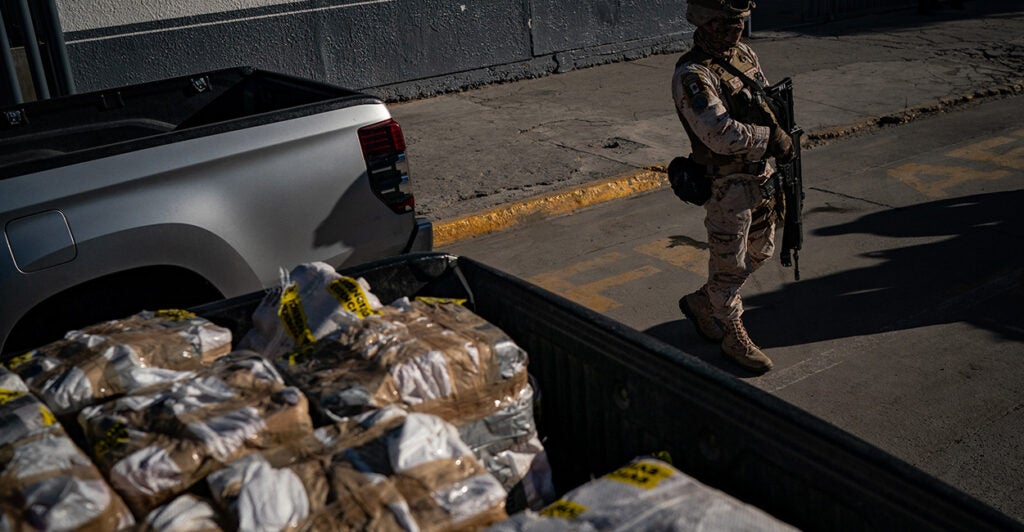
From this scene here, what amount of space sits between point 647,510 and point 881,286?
14.7 feet

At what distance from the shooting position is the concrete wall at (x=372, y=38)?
30.3 feet

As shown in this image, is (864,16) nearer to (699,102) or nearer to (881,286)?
(881,286)

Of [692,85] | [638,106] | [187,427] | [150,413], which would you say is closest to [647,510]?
[187,427]

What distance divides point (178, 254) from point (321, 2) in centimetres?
685

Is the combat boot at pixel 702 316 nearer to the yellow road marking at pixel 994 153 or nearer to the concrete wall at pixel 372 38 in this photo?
the yellow road marking at pixel 994 153

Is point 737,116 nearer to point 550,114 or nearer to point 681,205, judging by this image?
point 681,205

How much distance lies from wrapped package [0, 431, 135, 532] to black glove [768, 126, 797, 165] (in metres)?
3.58

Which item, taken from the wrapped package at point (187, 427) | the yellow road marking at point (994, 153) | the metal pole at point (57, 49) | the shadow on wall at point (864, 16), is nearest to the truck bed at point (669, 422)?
the wrapped package at point (187, 427)

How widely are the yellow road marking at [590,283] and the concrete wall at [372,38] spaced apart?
5.01m

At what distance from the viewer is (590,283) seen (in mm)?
6277

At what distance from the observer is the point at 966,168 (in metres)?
8.18

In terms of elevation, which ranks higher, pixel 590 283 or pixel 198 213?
pixel 198 213

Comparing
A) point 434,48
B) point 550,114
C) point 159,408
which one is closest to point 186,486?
point 159,408

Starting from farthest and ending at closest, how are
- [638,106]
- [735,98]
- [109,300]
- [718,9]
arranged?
1. [638,106]
2. [735,98]
3. [718,9]
4. [109,300]
